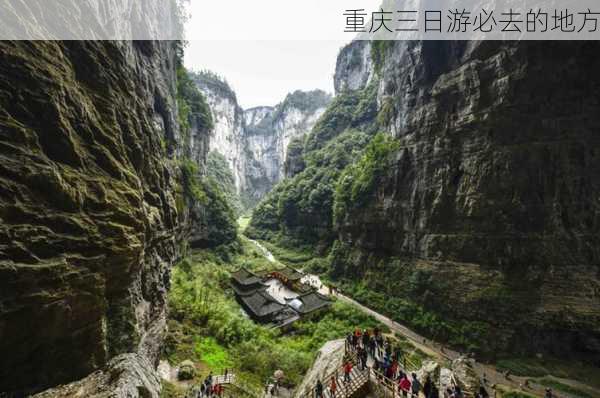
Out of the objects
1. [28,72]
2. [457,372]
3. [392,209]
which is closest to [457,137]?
[392,209]

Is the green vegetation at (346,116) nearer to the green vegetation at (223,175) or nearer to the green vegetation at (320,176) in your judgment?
the green vegetation at (320,176)

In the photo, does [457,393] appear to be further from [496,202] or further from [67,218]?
Result: [496,202]

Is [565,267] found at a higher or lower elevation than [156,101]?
lower

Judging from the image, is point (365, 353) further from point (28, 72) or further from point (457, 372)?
point (28, 72)

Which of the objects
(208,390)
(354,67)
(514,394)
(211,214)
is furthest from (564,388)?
(354,67)

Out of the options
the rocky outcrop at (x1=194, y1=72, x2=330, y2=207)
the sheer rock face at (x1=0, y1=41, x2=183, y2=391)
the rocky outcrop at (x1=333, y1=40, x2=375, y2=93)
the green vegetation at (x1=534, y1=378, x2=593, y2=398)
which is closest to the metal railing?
the sheer rock face at (x1=0, y1=41, x2=183, y2=391)

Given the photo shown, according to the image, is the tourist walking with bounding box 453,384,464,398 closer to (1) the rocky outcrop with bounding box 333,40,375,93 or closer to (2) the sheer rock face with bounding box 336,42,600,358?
(2) the sheer rock face with bounding box 336,42,600,358
